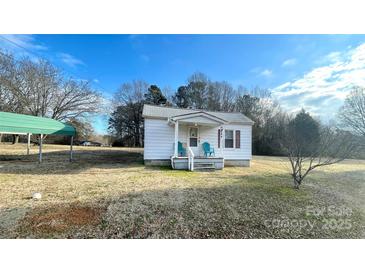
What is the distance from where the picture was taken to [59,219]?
10.4ft

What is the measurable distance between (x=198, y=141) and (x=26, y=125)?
8704 mm

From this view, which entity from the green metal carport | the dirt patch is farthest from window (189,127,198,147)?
the dirt patch

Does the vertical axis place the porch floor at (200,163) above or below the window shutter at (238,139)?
below

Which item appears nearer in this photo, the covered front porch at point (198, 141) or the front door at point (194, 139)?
the covered front porch at point (198, 141)

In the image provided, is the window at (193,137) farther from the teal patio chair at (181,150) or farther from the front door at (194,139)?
the teal patio chair at (181,150)

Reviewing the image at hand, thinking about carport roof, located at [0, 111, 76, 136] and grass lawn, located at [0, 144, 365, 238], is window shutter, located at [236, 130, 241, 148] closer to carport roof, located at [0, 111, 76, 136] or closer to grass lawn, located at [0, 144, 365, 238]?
grass lawn, located at [0, 144, 365, 238]

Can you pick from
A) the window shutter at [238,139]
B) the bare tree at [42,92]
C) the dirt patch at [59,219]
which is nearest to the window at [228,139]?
the window shutter at [238,139]

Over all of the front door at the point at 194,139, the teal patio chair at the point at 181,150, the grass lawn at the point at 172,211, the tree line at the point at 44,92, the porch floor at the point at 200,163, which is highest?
the tree line at the point at 44,92

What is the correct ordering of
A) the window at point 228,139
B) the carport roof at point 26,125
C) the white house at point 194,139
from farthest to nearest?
the window at point 228,139
the white house at point 194,139
the carport roof at point 26,125

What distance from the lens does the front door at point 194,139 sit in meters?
10.6

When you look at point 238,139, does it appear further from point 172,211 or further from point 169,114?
point 172,211

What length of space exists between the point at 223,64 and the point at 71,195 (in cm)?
579

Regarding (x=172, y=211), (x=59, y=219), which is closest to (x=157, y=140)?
(x=172, y=211)
